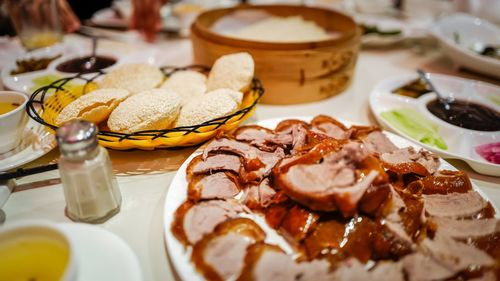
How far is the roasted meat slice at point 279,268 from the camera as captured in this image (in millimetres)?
1013

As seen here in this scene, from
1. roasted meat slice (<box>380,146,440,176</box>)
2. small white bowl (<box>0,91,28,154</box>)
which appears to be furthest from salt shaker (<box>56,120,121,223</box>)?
roasted meat slice (<box>380,146,440,176</box>)

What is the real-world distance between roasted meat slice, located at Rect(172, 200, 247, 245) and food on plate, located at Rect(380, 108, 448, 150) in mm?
1070

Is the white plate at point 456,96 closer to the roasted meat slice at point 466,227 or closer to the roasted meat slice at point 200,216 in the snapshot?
the roasted meat slice at point 466,227

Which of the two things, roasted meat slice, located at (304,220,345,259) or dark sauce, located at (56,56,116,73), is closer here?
roasted meat slice, located at (304,220,345,259)

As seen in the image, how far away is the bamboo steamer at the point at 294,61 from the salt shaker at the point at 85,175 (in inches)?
43.9

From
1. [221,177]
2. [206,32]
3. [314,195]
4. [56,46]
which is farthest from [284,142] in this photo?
[56,46]

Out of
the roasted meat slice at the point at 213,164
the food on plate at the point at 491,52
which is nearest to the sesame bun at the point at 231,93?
the roasted meat slice at the point at 213,164

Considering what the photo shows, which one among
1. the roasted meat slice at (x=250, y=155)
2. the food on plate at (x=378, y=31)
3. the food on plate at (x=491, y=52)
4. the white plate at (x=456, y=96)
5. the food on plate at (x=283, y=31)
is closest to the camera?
the roasted meat slice at (x=250, y=155)

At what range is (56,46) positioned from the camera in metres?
2.57

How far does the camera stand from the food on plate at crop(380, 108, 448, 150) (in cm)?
179

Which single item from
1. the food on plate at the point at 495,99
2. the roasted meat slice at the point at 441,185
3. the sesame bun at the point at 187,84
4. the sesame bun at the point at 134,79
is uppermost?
the sesame bun at the point at 134,79

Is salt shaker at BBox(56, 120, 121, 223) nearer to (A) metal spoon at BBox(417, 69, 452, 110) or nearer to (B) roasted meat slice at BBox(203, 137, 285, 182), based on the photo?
(B) roasted meat slice at BBox(203, 137, 285, 182)

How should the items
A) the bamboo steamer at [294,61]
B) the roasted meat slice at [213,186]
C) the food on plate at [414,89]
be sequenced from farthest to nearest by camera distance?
the food on plate at [414,89] → the bamboo steamer at [294,61] → the roasted meat slice at [213,186]

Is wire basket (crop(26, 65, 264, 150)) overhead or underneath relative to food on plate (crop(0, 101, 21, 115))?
underneath
